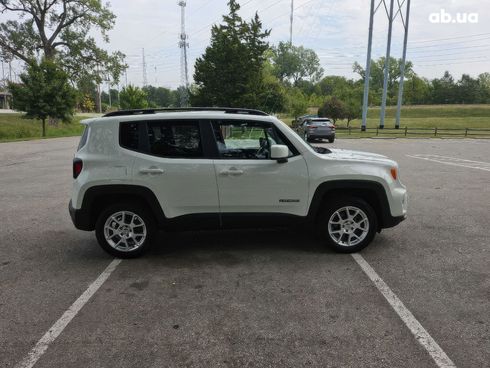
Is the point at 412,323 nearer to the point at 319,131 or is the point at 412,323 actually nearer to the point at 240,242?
the point at 240,242

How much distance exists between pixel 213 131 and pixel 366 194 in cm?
203

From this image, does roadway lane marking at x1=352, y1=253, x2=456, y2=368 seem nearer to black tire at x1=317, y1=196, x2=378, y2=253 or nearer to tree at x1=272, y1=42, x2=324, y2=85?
black tire at x1=317, y1=196, x2=378, y2=253

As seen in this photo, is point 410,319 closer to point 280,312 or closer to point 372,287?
point 372,287

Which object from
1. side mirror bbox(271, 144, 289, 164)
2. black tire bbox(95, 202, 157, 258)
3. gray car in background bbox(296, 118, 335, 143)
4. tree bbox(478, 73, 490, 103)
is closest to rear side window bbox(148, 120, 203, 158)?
black tire bbox(95, 202, 157, 258)

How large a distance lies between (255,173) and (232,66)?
37.6 m

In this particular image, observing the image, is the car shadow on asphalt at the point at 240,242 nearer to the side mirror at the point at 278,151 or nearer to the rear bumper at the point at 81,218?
the rear bumper at the point at 81,218

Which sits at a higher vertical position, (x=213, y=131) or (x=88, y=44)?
(x=88, y=44)

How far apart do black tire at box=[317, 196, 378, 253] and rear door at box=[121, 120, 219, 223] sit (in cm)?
131

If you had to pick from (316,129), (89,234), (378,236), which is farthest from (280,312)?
(316,129)

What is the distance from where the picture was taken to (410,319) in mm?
3287

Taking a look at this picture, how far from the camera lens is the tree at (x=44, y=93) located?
1163 inches

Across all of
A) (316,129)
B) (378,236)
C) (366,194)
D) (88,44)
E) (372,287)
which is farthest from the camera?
(88,44)

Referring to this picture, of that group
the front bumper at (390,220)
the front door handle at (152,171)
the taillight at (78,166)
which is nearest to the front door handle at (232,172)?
the front door handle at (152,171)

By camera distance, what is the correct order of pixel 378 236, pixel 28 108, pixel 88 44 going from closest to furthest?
pixel 378 236, pixel 28 108, pixel 88 44
